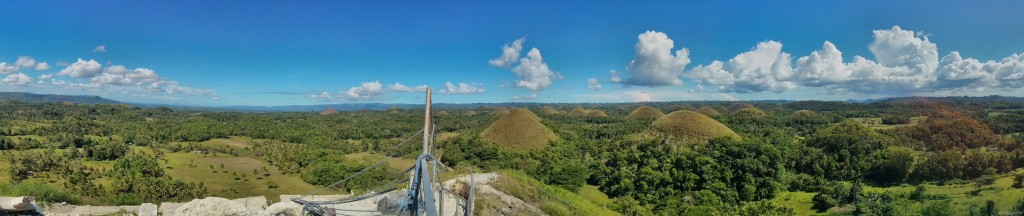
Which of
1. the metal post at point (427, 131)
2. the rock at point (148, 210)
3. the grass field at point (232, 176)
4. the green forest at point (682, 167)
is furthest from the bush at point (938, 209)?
the grass field at point (232, 176)

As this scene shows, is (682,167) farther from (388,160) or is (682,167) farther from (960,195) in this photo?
(388,160)

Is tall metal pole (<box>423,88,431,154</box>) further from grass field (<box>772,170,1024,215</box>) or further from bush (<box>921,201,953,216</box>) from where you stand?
grass field (<box>772,170,1024,215</box>)

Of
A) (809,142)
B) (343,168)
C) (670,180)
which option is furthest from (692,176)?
(343,168)

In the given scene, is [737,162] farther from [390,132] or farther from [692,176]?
[390,132]

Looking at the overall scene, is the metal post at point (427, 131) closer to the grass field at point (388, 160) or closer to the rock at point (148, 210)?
the rock at point (148, 210)

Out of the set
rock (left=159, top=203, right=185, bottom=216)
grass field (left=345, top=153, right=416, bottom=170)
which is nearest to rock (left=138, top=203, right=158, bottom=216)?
rock (left=159, top=203, right=185, bottom=216)

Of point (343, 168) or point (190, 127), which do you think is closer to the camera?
point (343, 168)

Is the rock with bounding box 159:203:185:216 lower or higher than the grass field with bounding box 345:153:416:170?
higher

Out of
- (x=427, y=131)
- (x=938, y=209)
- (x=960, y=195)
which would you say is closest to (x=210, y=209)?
(x=427, y=131)
